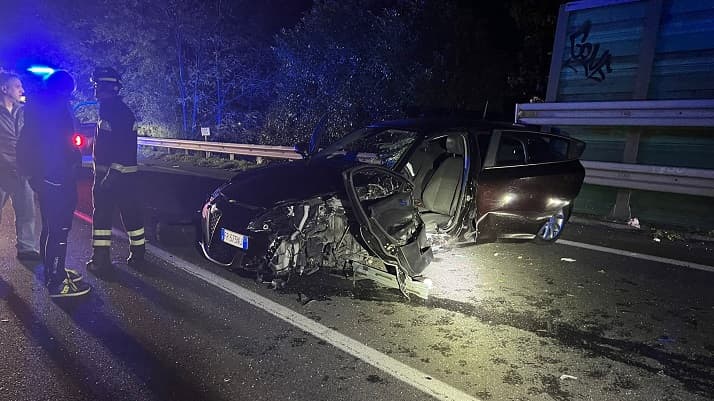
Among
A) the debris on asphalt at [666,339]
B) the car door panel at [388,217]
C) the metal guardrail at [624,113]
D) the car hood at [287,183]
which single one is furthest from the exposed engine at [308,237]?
the metal guardrail at [624,113]

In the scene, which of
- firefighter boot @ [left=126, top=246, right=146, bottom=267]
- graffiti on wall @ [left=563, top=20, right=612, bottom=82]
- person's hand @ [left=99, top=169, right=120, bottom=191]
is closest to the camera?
person's hand @ [left=99, top=169, right=120, bottom=191]

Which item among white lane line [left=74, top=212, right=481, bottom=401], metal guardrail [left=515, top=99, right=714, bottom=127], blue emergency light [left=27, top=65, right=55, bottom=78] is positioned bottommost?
white lane line [left=74, top=212, right=481, bottom=401]

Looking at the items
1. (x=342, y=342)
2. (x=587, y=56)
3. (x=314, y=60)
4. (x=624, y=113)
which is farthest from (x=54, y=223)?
(x=314, y=60)

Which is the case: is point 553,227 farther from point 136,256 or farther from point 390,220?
point 136,256

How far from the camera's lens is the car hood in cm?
385

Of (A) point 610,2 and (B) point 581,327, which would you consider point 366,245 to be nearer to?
(B) point 581,327

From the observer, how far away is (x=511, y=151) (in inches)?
206

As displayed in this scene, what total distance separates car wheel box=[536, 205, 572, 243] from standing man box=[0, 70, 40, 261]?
5426 mm

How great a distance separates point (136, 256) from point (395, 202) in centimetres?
273

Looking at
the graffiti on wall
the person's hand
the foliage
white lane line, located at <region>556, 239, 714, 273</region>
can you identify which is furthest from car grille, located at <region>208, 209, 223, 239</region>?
the foliage

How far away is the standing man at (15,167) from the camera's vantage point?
447 cm

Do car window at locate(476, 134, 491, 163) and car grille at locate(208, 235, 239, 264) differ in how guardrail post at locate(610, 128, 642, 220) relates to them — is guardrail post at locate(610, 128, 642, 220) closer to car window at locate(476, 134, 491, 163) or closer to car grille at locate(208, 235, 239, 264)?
car window at locate(476, 134, 491, 163)

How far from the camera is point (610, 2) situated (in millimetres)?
7898

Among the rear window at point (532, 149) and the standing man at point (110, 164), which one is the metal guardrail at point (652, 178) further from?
the standing man at point (110, 164)
